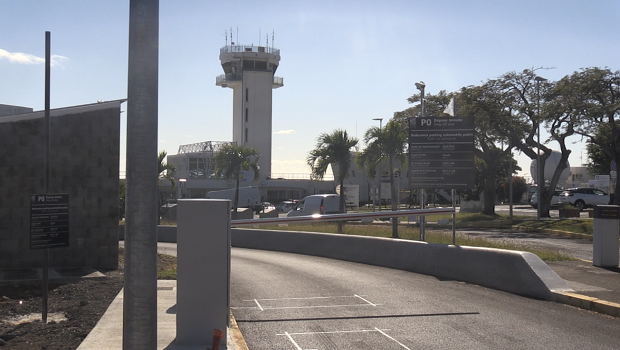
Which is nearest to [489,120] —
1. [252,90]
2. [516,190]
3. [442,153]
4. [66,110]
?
[442,153]

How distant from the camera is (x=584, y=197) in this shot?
4478 cm

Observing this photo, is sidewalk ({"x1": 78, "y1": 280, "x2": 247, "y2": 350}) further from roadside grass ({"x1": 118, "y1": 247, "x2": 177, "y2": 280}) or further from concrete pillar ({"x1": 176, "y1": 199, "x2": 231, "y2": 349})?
roadside grass ({"x1": 118, "y1": 247, "x2": 177, "y2": 280})

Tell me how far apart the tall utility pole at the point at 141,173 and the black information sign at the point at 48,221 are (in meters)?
4.51

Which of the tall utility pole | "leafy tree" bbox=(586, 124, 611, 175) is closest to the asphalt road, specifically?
the tall utility pole

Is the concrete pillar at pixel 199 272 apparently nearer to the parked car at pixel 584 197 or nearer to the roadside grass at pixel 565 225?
the roadside grass at pixel 565 225

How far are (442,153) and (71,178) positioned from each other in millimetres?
9485

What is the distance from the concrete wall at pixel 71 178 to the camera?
13227 mm

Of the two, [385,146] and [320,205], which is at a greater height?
[385,146]

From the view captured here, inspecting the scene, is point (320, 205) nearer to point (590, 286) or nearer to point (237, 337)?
point (590, 286)

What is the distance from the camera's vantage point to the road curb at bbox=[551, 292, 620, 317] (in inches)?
357

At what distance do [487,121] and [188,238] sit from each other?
118 ft

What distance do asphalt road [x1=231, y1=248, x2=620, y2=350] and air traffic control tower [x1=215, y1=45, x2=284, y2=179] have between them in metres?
71.6

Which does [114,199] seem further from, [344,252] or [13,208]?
[344,252]

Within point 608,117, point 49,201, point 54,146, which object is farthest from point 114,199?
point 608,117
